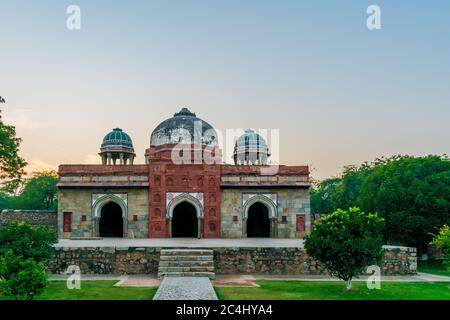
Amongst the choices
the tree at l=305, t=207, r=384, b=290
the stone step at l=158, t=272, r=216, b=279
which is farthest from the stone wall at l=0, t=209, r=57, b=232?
the tree at l=305, t=207, r=384, b=290

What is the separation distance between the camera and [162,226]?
25.0 meters

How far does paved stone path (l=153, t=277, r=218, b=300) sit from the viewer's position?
1103cm

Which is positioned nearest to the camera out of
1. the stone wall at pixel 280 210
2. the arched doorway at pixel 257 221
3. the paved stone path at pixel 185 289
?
the paved stone path at pixel 185 289

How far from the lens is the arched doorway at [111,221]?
1112 inches

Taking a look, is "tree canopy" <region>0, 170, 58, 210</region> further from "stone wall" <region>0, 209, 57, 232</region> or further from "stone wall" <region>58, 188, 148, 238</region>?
"stone wall" <region>58, 188, 148, 238</region>

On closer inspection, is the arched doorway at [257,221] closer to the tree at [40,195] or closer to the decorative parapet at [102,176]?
the decorative parapet at [102,176]

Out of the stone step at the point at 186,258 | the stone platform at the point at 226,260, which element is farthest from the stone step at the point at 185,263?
the stone platform at the point at 226,260

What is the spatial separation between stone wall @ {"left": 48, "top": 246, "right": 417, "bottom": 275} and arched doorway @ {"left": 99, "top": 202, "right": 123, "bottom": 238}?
1138 centimetres

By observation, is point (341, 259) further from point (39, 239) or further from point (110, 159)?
point (110, 159)

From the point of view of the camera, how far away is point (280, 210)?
83.6 ft

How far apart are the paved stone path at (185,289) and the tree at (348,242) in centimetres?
348

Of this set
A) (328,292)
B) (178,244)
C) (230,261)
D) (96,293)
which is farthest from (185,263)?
(328,292)

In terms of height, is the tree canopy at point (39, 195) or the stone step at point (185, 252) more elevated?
the tree canopy at point (39, 195)

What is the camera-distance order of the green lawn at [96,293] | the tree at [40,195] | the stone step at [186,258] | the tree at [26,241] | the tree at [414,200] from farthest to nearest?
1. the tree at [40,195]
2. the tree at [414,200]
3. the stone step at [186,258]
4. the tree at [26,241]
5. the green lawn at [96,293]
